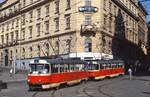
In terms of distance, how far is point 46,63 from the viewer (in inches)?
1532

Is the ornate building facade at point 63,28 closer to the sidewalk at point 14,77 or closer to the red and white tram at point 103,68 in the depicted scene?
the sidewalk at point 14,77

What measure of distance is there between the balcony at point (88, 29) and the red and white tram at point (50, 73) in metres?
28.8

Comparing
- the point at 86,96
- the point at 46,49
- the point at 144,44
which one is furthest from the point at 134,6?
the point at 86,96

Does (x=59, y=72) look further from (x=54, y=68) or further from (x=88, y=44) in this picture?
(x=88, y=44)

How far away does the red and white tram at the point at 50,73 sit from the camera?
38125mm

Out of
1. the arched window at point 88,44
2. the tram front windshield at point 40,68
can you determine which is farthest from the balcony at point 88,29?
the tram front windshield at point 40,68

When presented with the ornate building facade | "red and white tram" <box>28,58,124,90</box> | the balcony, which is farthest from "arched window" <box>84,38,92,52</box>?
"red and white tram" <box>28,58,124,90</box>

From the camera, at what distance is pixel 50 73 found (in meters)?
38.9

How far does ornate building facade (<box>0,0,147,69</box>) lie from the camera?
2921 inches

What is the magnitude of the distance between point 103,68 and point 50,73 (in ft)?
65.8

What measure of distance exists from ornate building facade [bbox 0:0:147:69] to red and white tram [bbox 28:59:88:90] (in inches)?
899

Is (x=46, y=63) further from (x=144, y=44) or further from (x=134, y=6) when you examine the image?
(x=144, y=44)

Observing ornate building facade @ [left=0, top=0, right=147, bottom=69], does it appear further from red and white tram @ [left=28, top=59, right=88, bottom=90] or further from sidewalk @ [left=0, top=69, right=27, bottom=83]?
red and white tram @ [left=28, top=59, right=88, bottom=90]

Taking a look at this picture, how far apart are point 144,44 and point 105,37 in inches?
1903
